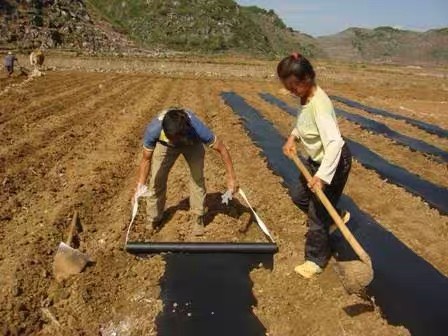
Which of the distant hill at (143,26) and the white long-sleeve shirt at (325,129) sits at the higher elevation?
the white long-sleeve shirt at (325,129)

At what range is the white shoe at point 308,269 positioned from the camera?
14.5 ft

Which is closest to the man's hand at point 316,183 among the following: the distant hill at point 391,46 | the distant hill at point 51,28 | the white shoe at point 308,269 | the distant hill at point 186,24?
the white shoe at point 308,269

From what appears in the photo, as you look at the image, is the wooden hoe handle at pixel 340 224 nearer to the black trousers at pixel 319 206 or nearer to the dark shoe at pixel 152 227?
the black trousers at pixel 319 206

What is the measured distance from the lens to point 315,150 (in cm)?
402

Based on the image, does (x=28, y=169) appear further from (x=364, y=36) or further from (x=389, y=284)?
(x=364, y=36)

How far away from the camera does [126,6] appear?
2466 inches

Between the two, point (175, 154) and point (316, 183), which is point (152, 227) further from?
point (316, 183)

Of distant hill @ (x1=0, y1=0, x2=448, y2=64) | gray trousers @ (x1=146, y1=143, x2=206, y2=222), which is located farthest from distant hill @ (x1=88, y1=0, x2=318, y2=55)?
gray trousers @ (x1=146, y1=143, x2=206, y2=222)

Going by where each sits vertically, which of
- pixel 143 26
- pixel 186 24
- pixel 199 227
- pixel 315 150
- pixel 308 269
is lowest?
pixel 143 26

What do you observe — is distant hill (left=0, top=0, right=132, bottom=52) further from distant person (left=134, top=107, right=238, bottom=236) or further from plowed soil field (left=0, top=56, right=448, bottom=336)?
distant person (left=134, top=107, right=238, bottom=236)

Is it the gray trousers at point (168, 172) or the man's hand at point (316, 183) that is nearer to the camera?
Answer: the man's hand at point (316, 183)

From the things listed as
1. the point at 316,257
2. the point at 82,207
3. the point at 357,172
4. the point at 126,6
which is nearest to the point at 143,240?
the point at 82,207

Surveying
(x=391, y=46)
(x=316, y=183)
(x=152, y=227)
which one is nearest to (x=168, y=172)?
(x=152, y=227)

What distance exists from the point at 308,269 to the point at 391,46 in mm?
134158
